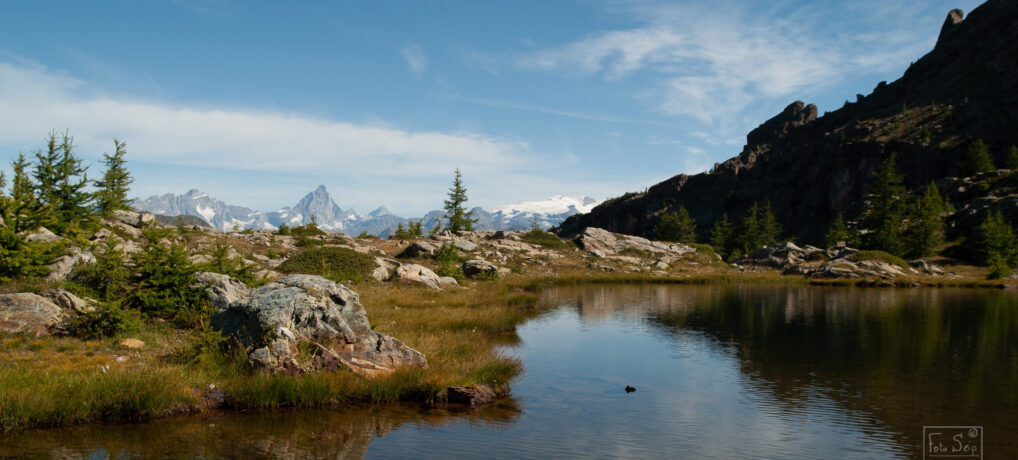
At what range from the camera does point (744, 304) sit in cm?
4341

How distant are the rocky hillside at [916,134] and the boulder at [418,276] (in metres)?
131

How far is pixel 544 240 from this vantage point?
3265 inches

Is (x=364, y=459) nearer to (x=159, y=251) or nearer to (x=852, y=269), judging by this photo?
(x=159, y=251)

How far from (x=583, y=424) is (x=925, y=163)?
164m

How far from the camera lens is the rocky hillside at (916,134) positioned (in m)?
138

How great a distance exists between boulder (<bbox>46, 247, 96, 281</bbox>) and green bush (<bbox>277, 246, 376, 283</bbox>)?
14303mm

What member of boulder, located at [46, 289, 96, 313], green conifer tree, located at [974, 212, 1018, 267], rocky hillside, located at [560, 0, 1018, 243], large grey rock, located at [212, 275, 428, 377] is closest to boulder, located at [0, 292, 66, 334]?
boulder, located at [46, 289, 96, 313]

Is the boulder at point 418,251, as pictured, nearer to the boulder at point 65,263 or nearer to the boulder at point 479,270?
the boulder at point 479,270

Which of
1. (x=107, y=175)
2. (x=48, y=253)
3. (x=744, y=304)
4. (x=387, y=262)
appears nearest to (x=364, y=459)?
(x=48, y=253)

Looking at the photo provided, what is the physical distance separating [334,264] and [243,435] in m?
29.6

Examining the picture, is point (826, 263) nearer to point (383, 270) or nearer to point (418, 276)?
point (418, 276)

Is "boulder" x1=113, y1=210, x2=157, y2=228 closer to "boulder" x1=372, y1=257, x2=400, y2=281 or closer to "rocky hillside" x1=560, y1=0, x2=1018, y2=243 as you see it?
"boulder" x1=372, y1=257, x2=400, y2=281

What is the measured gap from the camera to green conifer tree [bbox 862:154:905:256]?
287ft

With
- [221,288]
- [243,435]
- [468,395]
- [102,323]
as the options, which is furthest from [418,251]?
[243,435]
